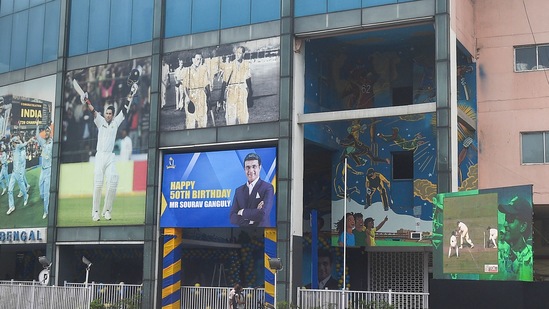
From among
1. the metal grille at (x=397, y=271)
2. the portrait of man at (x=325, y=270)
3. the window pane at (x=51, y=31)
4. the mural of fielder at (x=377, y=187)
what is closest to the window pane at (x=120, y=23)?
the window pane at (x=51, y=31)

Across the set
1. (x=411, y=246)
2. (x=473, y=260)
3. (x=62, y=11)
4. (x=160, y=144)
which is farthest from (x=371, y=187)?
(x=62, y=11)

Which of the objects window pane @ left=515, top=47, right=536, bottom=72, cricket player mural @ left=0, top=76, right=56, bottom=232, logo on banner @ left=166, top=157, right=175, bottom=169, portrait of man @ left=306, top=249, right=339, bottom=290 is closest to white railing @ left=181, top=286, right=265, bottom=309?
logo on banner @ left=166, top=157, right=175, bottom=169

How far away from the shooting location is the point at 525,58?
36.4 metres

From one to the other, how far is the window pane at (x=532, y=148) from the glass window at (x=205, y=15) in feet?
48.8

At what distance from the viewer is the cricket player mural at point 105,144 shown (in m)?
37.8

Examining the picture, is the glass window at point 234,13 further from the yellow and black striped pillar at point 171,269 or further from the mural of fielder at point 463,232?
the mural of fielder at point 463,232

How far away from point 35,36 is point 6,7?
3.50m

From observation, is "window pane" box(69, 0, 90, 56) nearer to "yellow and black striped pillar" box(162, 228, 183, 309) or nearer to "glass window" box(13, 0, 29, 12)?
"glass window" box(13, 0, 29, 12)

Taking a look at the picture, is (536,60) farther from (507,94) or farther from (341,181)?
(341,181)

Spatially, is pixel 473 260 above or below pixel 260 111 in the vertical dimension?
below

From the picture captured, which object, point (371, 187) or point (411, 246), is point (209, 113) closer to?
point (371, 187)

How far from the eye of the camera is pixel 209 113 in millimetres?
35812

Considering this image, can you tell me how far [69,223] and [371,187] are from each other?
594 inches

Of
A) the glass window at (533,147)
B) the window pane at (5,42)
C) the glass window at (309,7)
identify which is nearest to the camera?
the glass window at (309,7)
